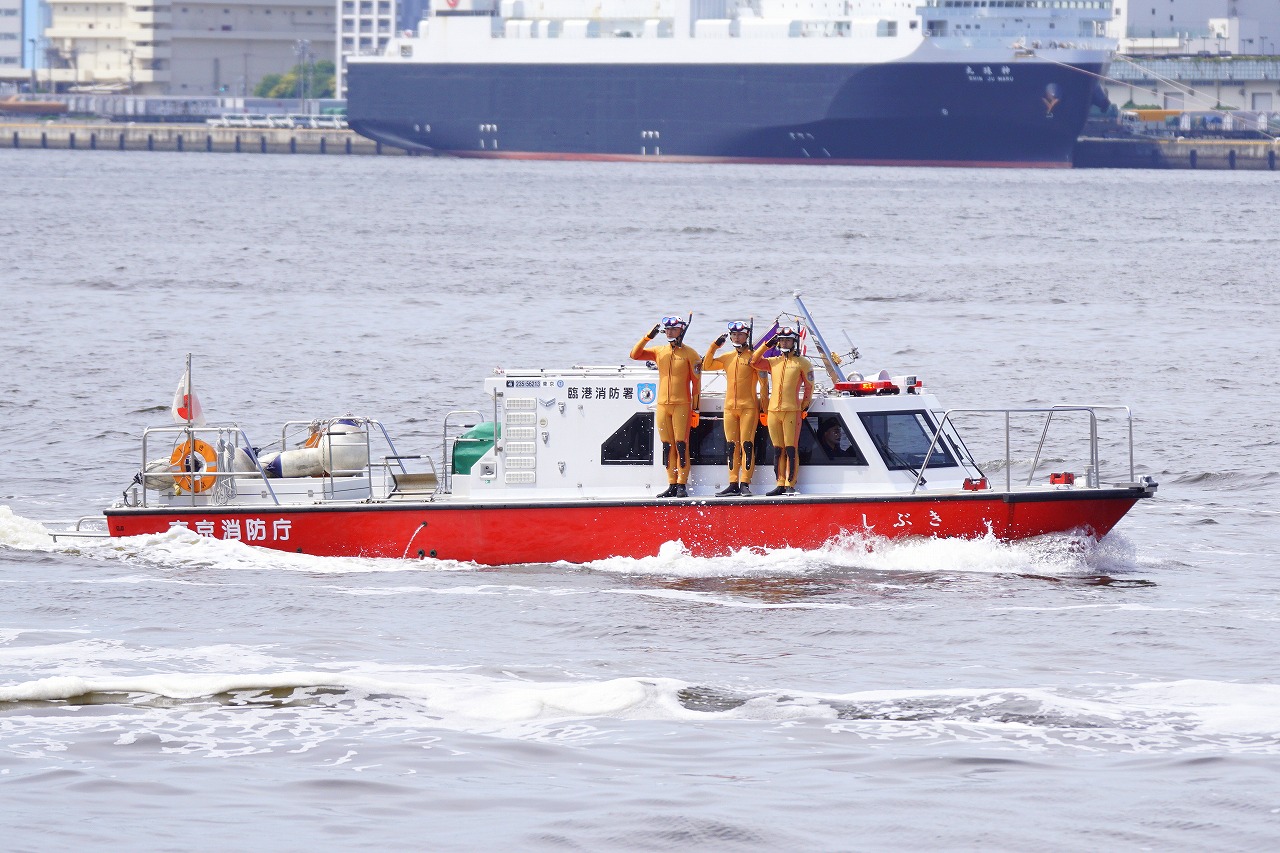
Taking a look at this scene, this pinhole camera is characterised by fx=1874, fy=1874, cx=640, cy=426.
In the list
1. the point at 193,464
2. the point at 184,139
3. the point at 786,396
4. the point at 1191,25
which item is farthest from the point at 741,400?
the point at 1191,25

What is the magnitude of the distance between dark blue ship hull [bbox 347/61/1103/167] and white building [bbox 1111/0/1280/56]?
3642cm

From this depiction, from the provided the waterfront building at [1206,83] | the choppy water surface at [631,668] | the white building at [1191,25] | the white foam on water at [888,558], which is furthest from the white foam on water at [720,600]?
the white building at [1191,25]

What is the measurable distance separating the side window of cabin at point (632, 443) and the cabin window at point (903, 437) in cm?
207

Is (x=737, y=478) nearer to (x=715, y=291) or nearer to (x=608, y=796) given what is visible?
(x=608, y=796)

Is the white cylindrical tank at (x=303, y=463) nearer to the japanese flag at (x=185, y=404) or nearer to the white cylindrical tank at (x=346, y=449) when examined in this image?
the white cylindrical tank at (x=346, y=449)

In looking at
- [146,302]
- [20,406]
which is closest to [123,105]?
[146,302]

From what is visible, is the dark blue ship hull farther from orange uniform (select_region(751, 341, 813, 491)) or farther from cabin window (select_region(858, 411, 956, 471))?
orange uniform (select_region(751, 341, 813, 491))

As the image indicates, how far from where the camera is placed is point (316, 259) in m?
59.7

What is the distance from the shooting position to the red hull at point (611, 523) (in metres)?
17.6

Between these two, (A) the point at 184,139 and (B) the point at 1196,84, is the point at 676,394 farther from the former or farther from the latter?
(A) the point at 184,139

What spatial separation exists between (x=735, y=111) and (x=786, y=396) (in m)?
113

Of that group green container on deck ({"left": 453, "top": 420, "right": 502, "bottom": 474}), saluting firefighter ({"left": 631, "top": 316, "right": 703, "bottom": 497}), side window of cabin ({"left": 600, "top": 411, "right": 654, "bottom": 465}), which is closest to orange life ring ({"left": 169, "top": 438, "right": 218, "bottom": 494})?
green container on deck ({"left": 453, "top": 420, "right": 502, "bottom": 474})

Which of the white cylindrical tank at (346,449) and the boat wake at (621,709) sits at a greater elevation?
the white cylindrical tank at (346,449)

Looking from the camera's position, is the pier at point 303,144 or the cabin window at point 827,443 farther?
the pier at point 303,144
